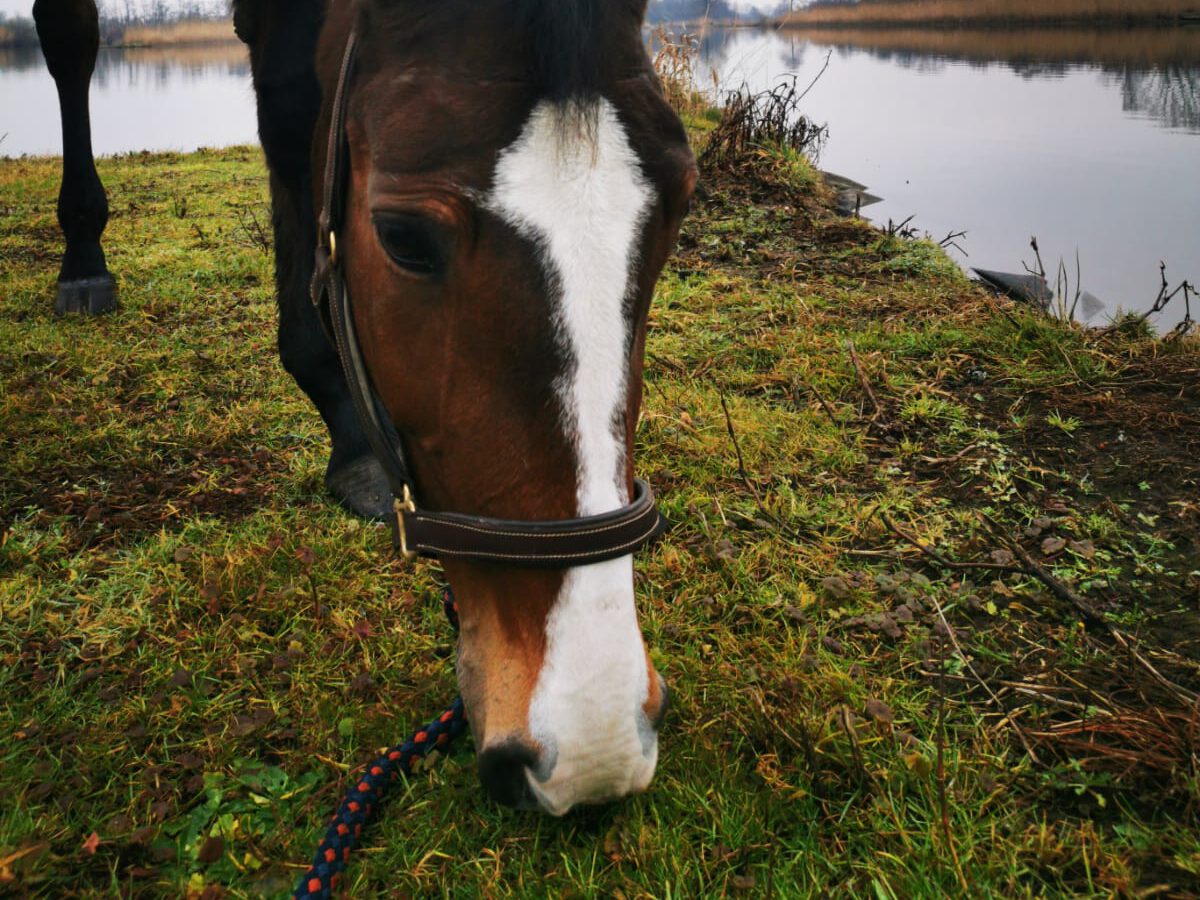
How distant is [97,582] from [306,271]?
1.17 metres

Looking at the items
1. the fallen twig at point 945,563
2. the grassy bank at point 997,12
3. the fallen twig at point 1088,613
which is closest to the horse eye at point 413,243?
the fallen twig at point 945,563

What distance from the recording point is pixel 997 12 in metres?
18.8

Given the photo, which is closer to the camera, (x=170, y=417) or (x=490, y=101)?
(x=490, y=101)

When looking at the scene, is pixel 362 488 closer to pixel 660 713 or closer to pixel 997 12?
pixel 660 713

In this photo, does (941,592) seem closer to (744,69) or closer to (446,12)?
(446,12)

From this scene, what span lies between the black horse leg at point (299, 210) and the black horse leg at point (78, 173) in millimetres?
2654

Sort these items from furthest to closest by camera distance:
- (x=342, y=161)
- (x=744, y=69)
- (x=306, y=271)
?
(x=744, y=69)
(x=306, y=271)
(x=342, y=161)

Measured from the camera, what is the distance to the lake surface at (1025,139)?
18.9ft

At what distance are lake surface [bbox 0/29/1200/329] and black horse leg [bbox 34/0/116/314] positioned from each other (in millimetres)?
1125

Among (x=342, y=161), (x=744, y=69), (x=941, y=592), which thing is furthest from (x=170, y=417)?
(x=744, y=69)

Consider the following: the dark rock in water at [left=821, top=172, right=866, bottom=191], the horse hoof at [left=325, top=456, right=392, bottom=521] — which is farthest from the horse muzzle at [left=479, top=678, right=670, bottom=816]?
→ the dark rock in water at [left=821, top=172, right=866, bottom=191]

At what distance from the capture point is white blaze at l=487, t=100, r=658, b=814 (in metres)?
1.14

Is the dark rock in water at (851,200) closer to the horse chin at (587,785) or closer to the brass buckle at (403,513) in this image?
the brass buckle at (403,513)

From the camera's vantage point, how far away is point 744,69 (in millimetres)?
8578
